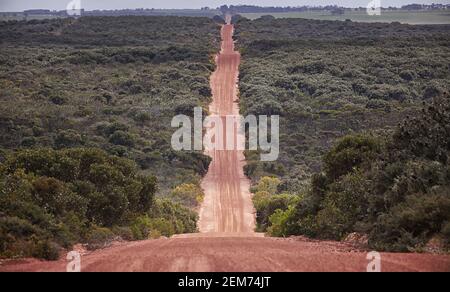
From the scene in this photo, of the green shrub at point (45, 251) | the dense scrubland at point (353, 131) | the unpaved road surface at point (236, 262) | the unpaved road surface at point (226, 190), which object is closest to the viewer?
the unpaved road surface at point (236, 262)

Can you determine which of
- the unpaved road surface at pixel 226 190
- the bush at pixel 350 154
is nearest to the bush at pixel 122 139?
the unpaved road surface at pixel 226 190

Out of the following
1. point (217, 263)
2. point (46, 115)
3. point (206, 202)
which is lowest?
point (206, 202)

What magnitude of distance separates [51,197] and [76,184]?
2.28 m

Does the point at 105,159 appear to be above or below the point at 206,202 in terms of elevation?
above

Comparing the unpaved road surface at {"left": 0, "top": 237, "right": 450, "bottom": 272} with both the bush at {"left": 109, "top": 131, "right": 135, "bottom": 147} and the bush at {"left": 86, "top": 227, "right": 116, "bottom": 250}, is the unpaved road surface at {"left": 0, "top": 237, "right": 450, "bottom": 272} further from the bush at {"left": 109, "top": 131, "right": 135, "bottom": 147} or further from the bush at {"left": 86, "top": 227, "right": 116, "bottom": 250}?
the bush at {"left": 109, "top": 131, "right": 135, "bottom": 147}

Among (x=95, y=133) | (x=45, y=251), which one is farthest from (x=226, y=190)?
(x=45, y=251)

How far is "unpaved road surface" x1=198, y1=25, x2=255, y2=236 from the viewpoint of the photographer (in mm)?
30844

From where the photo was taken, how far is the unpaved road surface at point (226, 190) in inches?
1214

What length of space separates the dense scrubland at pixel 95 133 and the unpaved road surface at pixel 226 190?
35.9 inches

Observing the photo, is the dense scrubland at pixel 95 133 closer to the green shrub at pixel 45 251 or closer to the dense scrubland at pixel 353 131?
the green shrub at pixel 45 251

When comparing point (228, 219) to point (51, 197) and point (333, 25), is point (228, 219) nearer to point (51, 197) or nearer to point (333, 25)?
point (51, 197)

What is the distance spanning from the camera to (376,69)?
6950 cm

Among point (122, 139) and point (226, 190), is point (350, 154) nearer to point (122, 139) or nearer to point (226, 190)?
point (226, 190)

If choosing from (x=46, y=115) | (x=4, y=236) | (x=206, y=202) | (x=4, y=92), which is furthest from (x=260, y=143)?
(x=4, y=236)
